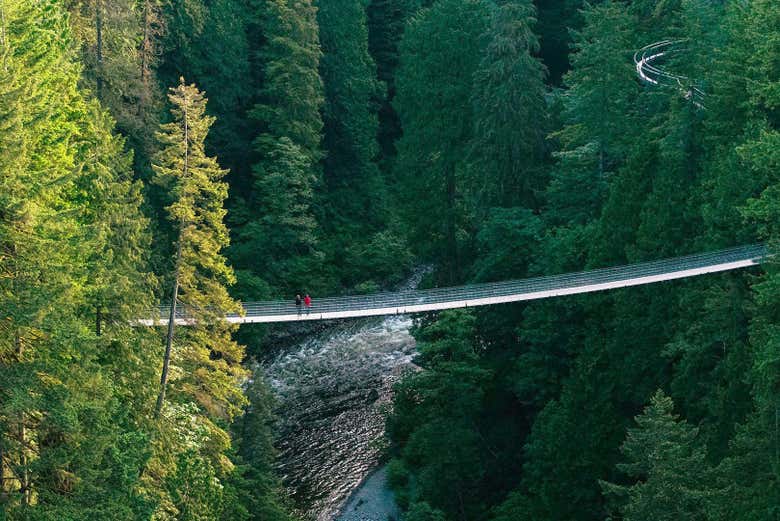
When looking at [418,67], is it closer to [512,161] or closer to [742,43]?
[512,161]

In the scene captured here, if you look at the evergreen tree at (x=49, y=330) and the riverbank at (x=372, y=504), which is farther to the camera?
the riverbank at (x=372, y=504)

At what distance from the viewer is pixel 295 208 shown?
45312 millimetres

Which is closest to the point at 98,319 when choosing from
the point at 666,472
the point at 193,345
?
the point at 193,345

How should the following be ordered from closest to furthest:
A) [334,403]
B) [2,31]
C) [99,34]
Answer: [2,31], [99,34], [334,403]

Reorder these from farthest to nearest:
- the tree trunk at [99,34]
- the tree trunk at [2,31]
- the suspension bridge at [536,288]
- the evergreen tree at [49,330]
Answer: the tree trunk at [99,34] < the suspension bridge at [536,288] < the tree trunk at [2,31] < the evergreen tree at [49,330]

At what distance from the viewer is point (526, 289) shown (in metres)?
30.4

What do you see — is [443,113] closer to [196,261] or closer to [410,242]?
[410,242]

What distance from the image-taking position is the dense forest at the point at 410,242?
1867 cm

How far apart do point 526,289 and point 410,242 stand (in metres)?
13.6

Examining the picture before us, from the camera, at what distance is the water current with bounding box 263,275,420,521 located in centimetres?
3375

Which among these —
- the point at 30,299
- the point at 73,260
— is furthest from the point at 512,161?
the point at 30,299

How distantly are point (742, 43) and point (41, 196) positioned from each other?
1944cm

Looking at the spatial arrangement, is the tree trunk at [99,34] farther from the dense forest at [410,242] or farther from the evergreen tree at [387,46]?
the evergreen tree at [387,46]

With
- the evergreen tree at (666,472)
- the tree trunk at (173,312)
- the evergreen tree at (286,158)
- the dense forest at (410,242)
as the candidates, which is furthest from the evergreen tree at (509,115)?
the tree trunk at (173,312)
